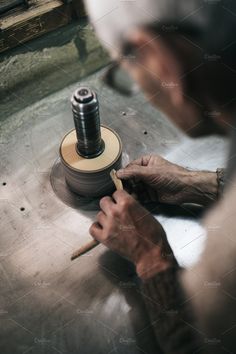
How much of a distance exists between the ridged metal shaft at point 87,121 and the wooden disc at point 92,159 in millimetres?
32

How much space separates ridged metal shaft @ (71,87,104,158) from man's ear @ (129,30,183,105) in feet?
2.77

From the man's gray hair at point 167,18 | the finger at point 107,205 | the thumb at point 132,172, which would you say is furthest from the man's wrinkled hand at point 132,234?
the man's gray hair at point 167,18

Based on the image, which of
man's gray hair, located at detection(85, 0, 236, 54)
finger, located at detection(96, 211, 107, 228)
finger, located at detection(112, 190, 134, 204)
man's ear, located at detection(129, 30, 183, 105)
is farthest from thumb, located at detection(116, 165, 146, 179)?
man's gray hair, located at detection(85, 0, 236, 54)

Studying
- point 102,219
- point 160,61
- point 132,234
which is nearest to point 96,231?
point 102,219

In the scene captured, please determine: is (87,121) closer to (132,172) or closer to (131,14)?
(132,172)

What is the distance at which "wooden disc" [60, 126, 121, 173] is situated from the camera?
246cm

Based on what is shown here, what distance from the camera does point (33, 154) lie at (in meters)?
2.87

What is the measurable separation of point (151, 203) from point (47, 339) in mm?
919

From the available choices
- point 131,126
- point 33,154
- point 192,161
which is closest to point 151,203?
point 192,161

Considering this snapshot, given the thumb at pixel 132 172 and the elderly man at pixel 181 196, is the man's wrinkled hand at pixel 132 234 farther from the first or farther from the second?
the thumb at pixel 132 172

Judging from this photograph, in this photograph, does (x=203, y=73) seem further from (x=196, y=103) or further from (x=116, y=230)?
(x=116, y=230)

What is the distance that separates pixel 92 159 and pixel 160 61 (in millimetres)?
1126

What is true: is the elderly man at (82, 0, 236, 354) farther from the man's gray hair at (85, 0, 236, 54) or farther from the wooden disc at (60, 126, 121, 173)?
the wooden disc at (60, 126, 121, 173)

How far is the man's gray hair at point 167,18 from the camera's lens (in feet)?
11.1
